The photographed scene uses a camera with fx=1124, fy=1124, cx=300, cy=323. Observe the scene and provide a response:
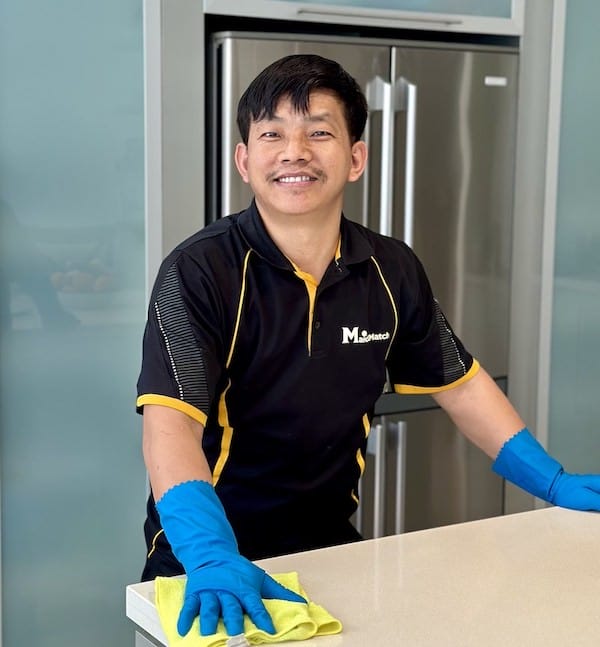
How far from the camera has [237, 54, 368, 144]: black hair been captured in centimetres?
182

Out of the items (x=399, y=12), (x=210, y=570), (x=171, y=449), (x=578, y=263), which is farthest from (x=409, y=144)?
(x=210, y=570)

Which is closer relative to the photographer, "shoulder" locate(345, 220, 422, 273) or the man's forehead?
the man's forehead

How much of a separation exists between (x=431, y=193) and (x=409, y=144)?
0.14 m

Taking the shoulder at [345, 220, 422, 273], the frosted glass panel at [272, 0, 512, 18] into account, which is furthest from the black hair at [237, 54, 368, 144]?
the frosted glass panel at [272, 0, 512, 18]

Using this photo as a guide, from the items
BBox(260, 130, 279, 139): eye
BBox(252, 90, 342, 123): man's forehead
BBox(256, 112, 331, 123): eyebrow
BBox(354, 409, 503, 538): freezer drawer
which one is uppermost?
BBox(252, 90, 342, 123): man's forehead

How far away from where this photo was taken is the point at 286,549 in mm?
1927

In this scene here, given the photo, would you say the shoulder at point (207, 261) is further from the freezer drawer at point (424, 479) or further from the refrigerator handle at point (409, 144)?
the freezer drawer at point (424, 479)

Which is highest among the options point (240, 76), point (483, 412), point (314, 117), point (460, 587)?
point (240, 76)

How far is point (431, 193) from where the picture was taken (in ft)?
9.32

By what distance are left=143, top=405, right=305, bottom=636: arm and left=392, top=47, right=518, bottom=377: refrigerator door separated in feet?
4.32

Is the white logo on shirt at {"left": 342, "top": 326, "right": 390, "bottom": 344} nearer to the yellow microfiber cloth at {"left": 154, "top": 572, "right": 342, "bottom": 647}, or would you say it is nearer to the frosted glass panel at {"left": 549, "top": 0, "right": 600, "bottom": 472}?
the yellow microfiber cloth at {"left": 154, "top": 572, "right": 342, "bottom": 647}

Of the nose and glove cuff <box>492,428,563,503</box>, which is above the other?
the nose

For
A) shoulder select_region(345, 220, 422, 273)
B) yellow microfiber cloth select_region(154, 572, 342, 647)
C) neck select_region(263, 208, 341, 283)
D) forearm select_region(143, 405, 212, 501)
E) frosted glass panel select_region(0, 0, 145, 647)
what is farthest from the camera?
frosted glass panel select_region(0, 0, 145, 647)

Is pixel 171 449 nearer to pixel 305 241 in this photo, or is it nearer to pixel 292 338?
pixel 292 338
